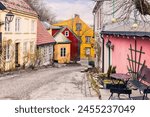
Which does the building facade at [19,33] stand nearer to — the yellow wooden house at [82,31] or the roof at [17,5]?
the roof at [17,5]

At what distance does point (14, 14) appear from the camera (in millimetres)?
2508

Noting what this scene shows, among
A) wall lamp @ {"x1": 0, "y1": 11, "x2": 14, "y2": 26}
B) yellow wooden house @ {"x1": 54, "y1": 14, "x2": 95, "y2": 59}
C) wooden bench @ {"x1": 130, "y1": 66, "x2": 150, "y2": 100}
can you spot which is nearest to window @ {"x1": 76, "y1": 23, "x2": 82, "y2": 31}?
yellow wooden house @ {"x1": 54, "y1": 14, "x2": 95, "y2": 59}

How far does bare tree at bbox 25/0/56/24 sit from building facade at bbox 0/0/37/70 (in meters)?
0.14

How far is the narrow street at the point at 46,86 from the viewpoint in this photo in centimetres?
277

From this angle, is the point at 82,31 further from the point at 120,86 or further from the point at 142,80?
the point at 142,80

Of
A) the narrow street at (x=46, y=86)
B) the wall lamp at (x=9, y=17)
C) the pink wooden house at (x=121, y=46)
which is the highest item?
the wall lamp at (x=9, y=17)

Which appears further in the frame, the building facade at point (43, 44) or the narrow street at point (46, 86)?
the building facade at point (43, 44)

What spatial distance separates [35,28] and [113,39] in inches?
64.6

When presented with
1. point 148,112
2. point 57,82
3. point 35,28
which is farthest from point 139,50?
point 148,112

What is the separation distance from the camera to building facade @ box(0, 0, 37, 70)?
253 cm

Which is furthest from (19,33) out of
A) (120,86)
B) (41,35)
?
(120,86)

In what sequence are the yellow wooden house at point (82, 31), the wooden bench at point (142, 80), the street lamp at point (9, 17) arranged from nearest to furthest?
the yellow wooden house at point (82, 31) < the street lamp at point (9, 17) < the wooden bench at point (142, 80)

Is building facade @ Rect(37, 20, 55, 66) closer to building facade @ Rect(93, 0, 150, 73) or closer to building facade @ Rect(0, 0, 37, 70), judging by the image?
building facade @ Rect(0, 0, 37, 70)

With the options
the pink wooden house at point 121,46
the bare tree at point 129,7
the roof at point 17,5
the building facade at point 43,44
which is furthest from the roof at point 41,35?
the pink wooden house at point 121,46
